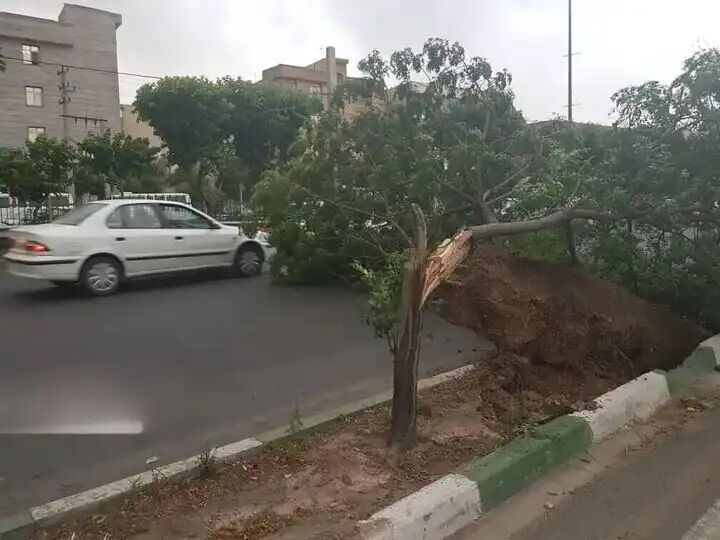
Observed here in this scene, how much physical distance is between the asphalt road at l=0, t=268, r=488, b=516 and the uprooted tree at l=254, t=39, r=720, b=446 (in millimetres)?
1082

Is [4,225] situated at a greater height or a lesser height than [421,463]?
greater

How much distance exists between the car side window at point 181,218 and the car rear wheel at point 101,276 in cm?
118

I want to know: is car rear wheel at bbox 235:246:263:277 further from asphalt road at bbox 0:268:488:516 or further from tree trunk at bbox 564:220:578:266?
tree trunk at bbox 564:220:578:266

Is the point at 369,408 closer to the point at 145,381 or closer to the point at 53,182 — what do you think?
the point at 145,381

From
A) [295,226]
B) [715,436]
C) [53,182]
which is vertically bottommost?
[715,436]

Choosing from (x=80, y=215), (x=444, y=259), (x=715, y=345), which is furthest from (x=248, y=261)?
(x=444, y=259)

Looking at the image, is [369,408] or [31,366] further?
[31,366]

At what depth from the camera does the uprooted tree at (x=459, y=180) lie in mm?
7039

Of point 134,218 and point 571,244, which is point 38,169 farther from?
point 571,244

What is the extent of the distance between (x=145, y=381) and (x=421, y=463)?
2811mm

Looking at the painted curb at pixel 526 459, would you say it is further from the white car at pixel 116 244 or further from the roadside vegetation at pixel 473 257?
the white car at pixel 116 244

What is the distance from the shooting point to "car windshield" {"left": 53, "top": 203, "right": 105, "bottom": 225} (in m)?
10.3

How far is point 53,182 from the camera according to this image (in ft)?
70.7

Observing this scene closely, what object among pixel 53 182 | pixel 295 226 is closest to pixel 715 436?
pixel 295 226
